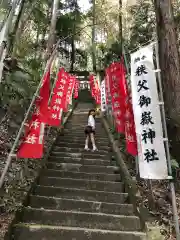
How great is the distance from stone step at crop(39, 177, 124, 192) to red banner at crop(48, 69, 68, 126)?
1757mm

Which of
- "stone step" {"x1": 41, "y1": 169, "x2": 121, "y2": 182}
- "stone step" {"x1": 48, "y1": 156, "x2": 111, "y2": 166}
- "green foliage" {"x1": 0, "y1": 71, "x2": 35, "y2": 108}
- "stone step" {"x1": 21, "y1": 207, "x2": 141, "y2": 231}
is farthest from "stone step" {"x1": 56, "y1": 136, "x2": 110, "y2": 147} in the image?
"stone step" {"x1": 21, "y1": 207, "x2": 141, "y2": 231}

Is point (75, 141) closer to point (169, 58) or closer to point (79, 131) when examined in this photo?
point (79, 131)

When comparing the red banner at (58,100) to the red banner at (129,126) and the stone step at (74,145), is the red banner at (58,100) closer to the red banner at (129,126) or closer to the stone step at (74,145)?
the stone step at (74,145)

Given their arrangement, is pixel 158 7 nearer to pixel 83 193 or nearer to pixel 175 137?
pixel 175 137

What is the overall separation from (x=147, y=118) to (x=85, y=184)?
3.03 meters

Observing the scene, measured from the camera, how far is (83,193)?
6938 millimetres

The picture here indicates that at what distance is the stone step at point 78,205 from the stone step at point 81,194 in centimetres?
41

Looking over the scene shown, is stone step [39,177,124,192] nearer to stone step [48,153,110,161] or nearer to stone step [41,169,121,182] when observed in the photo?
stone step [41,169,121,182]

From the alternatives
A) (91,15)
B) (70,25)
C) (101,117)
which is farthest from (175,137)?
(91,15)

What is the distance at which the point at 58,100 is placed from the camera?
28.7 feet

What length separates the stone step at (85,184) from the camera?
7336 millimetres

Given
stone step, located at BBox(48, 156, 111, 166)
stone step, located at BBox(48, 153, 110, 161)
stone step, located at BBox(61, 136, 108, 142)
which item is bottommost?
stone step, located at BBox(48, 156, 111, 166)

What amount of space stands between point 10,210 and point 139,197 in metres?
2.78

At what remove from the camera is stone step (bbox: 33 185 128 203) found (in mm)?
6828
